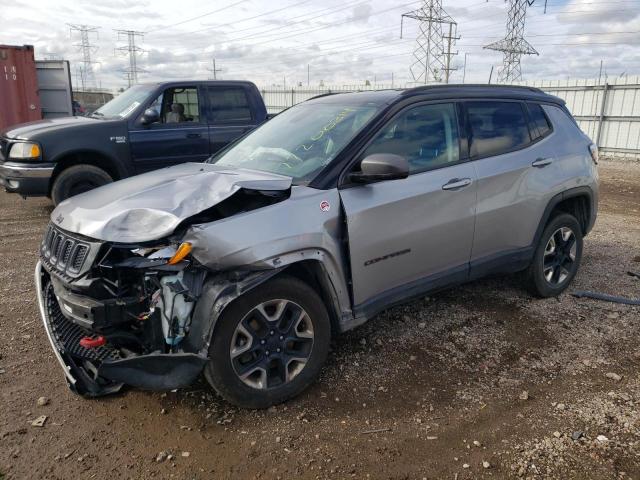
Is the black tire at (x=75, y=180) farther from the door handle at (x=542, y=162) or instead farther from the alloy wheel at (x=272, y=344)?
the door handle at (x=542, y=162)

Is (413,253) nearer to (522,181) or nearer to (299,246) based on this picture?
(299,246)

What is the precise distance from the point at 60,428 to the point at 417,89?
10.4 feet

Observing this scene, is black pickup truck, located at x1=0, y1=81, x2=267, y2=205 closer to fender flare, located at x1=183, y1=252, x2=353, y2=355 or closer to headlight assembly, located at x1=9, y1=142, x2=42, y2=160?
headlight assembly, located at x1=9, y1=142, x2=42, y2=160

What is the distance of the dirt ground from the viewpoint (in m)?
2.60

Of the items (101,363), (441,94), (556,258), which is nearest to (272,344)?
(101,363)

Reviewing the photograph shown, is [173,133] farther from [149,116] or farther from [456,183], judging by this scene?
[456,183]

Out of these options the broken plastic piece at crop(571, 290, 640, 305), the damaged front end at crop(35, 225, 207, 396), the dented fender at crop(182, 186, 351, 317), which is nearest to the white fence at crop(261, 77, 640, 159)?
the broken plastic piece at crop(571, 290, 640, 305)

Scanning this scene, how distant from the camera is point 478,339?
155 inches

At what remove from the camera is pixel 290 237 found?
9.54ft

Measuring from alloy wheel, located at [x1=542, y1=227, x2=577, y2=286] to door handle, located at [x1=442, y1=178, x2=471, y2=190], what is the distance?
1.29 metres

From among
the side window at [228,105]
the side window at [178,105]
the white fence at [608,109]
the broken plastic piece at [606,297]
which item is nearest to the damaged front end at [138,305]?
the broken plastic piece at [606,297]

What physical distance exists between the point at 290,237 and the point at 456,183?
146 centimetres

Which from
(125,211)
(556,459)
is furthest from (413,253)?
(125,211)

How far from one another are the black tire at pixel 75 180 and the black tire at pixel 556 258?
18.5ft
